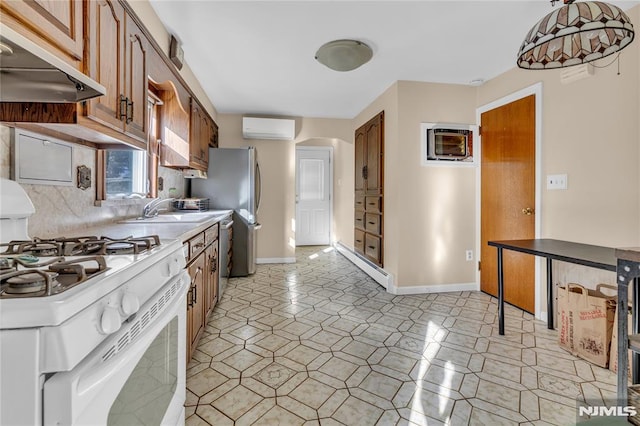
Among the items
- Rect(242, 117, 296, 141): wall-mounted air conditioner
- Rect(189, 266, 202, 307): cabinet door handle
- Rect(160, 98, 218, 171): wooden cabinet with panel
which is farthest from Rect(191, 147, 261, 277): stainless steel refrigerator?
Rect(189, 266, 202, 307): cabinet door handle

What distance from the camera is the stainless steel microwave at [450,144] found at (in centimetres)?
341

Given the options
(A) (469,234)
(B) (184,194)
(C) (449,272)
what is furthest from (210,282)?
(A) (469,234)

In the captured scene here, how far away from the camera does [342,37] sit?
8.16ft

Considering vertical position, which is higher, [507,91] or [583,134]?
[507,91]

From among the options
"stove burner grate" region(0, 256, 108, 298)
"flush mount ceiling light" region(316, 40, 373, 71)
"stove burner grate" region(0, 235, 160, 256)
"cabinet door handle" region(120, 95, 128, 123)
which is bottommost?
"stove burner grate" region(0, 256, 108, 298)

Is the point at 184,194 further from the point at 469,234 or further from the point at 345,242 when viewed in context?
the point at 469,234

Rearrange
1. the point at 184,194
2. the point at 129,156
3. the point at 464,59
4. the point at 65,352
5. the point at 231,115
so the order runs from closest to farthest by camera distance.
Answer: the point at 65,352, the point at 129,156, the point at 464,59, the point at 184,194, the point at 231,115

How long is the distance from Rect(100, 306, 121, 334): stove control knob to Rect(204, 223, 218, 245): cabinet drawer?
161 cm

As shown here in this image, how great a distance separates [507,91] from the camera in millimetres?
3053

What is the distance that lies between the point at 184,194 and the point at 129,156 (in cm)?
164

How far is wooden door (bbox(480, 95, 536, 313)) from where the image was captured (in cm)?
281

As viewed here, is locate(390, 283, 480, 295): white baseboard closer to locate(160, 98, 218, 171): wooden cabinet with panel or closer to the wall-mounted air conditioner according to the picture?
locate(160, 98, 218, 171): wooden cabinet with panel

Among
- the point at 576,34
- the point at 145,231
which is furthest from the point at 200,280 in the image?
the point at 576,34

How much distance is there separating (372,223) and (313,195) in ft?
8.90
